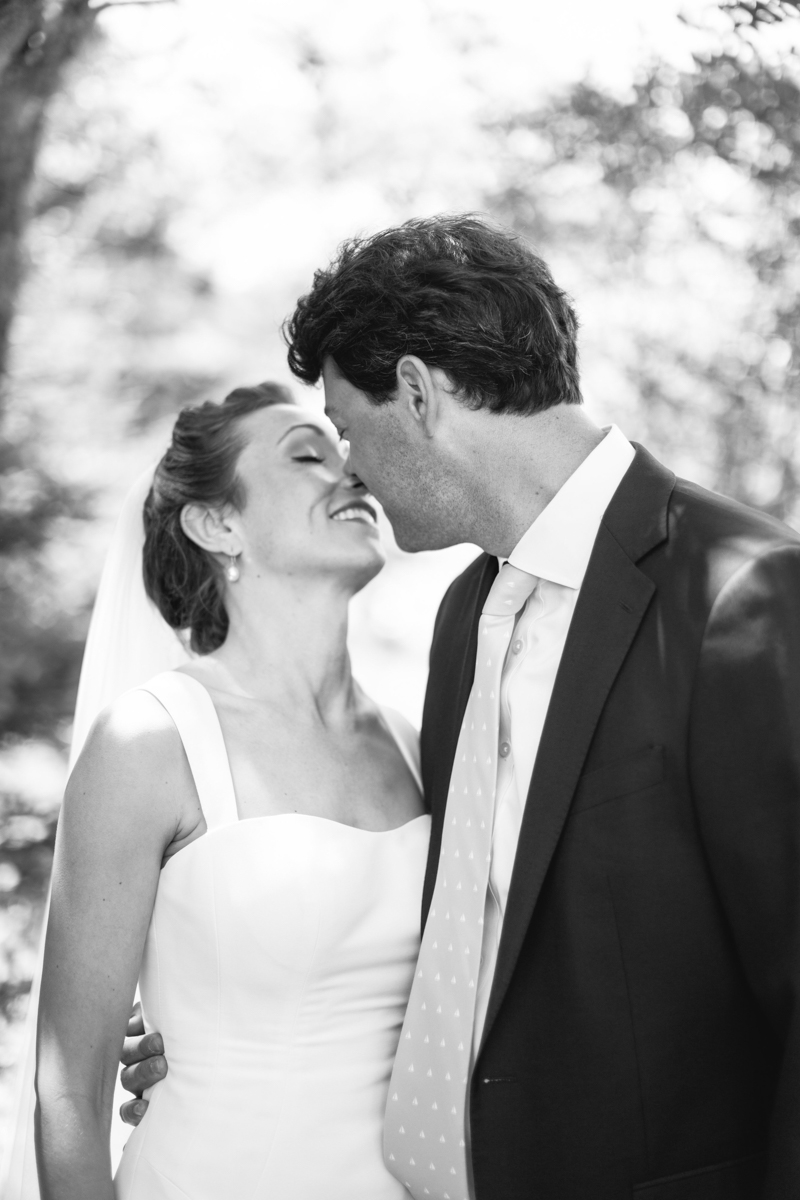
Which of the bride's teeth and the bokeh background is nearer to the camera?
the bride's teeth

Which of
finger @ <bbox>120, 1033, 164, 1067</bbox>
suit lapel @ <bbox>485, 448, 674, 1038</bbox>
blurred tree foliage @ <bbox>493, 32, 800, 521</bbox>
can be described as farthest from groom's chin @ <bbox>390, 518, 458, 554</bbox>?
blurred tree foliage @ <bbox>493, 32, 800, 521</bbox>

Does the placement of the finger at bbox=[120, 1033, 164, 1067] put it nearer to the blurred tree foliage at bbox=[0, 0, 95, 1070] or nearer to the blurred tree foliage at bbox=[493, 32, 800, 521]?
the blurred tree foliage at bbox=[0, 0, 95, 1070]

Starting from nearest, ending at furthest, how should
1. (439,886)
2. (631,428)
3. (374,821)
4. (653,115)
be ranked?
(439,886) < (374,821) < (653,115) < (631,428)

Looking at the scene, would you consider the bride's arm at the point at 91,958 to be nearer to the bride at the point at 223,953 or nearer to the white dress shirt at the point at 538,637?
the bride at the point at 223,953

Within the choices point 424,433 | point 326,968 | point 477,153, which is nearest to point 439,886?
point 326,968

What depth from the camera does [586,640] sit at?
6.53ft

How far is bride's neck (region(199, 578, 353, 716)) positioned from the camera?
2.76m

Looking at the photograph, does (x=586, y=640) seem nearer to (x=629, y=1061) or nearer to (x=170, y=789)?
(x=629, y=1061)

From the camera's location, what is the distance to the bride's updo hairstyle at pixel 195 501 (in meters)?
2.89

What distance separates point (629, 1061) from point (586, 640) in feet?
2.48

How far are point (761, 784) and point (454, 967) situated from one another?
2.43 ft

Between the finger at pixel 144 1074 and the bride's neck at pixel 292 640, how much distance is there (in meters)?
0.88

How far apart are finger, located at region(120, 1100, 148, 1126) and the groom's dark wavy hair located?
5.49 feet

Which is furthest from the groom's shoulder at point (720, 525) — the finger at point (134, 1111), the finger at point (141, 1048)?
the finger at point (134, 1111)
